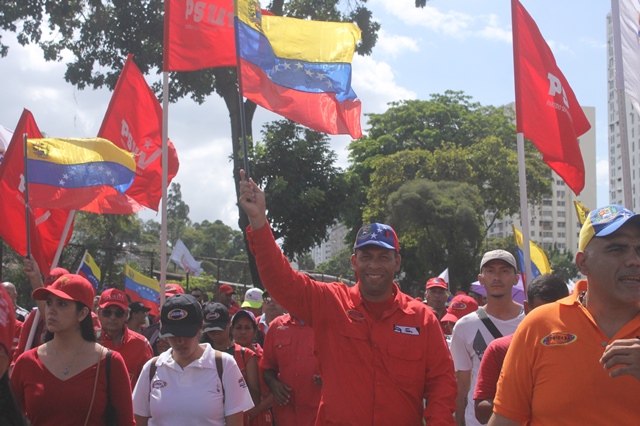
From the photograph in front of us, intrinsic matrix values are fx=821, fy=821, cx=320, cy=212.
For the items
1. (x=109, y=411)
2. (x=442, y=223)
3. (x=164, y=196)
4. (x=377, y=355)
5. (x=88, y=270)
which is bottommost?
(x=109, y=411)

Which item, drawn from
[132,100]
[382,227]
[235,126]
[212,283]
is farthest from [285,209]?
[382,227]

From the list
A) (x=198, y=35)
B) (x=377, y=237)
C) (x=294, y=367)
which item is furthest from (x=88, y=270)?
(x=377, y=237)

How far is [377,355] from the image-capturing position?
412cm

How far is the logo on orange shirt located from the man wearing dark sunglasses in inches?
163

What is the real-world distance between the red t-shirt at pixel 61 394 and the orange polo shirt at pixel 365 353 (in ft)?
3.63

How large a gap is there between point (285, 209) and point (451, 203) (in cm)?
1634

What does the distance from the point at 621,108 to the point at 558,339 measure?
5.61m

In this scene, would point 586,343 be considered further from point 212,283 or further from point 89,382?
point 212,283

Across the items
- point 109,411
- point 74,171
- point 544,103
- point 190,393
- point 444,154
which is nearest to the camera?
point 109,411

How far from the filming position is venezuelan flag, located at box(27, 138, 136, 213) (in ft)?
26.5

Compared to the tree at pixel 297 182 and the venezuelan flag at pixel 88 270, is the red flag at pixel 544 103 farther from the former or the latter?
the tree at pixel 297 182

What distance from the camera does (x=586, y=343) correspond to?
301cm

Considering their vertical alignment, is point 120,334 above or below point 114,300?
below

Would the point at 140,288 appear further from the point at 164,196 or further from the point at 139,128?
the point at 164,196
